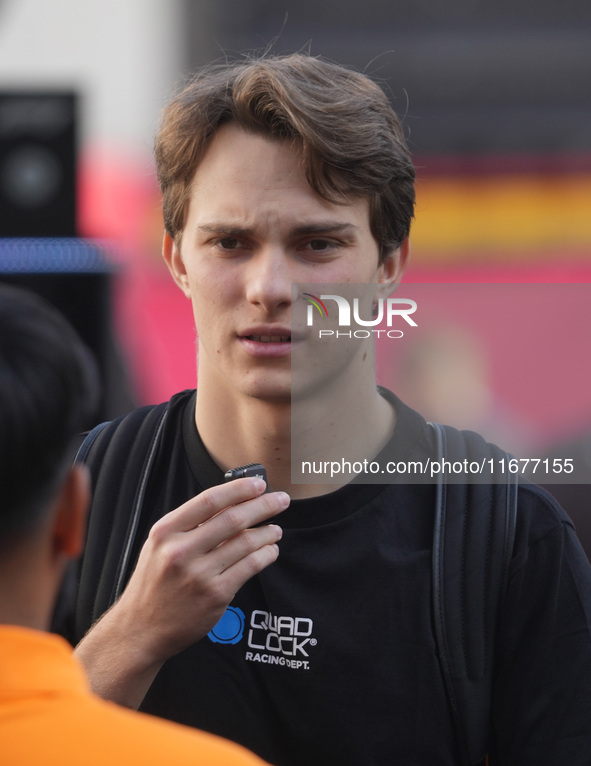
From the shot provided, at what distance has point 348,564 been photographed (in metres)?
1.75

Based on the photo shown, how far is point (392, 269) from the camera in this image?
2.04 meters

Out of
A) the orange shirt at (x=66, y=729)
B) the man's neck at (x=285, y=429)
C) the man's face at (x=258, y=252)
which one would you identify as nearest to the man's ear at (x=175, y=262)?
A: the man's face at (x=258, y=252)

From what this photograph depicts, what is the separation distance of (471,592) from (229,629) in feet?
1.43

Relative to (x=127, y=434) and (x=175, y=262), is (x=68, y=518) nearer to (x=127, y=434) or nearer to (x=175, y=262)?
(x=127, y=434)

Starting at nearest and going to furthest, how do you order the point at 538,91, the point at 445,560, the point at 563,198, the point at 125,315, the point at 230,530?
the point at 230,530
the point at 445,560
the point at 125,315
the point at 563,198
the point at 538,91

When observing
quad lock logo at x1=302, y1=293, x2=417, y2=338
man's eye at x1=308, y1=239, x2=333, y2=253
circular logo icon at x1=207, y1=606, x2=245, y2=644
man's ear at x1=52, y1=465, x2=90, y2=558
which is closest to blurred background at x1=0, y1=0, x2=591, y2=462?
quad lock logo at x1=302, y1=293, x2=417, y2=338

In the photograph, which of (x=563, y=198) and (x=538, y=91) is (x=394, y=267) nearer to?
(x=563, y=198)

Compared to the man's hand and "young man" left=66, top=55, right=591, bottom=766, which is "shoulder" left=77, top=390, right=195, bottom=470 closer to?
"young man" left=66, top=55, right=591, bottom=766

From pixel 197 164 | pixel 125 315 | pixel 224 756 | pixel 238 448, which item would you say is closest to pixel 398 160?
pixel 197 164

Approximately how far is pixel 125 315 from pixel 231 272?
10.1 feet

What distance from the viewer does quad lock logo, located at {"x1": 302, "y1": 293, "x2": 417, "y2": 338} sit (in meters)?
1.83

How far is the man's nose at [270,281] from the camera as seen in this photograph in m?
1.79

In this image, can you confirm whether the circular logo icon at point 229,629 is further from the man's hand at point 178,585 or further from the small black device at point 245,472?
the small black device at point 245,472

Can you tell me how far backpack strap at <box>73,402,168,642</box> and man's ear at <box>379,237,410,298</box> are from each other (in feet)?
1.71
